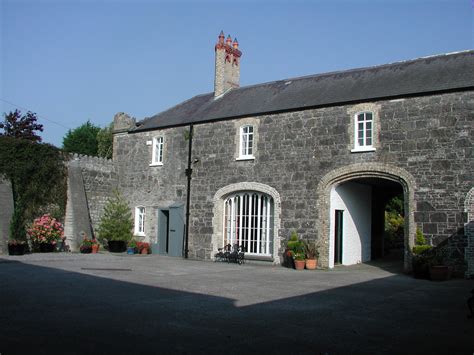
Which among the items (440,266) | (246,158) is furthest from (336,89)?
(440,266)

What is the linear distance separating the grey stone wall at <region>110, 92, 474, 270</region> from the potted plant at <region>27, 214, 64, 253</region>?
414 cm

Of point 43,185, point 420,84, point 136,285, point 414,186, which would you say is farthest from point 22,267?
point 420,84

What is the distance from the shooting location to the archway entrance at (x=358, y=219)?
1775 cm

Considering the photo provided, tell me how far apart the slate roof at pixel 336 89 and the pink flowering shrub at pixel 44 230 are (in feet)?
19.7

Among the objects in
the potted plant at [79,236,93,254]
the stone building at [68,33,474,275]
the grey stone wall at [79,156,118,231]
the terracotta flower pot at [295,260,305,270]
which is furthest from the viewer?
the grey stone wall at [79,156,118,231]

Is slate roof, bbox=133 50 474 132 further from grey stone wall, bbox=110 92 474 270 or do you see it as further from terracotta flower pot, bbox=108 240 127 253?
terracotta flower pot, bbox=108 240 127 253

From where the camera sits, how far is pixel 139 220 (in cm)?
2258

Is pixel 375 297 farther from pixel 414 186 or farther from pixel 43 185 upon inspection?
pixel 43 185

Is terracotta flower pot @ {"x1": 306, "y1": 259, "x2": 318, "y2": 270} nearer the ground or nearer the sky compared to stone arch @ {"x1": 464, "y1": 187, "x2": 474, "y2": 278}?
nearer the ground

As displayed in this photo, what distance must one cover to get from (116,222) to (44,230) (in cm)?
345

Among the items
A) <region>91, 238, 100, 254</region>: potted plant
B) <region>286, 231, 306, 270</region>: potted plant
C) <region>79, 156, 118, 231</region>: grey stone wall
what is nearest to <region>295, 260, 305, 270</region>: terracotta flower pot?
<region>286, 231, 306, 270</region>: potted plant

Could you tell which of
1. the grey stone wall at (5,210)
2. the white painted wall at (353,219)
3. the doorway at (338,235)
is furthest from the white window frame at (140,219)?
the white painted wall at (353,219)

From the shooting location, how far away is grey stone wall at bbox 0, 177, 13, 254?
18359mm

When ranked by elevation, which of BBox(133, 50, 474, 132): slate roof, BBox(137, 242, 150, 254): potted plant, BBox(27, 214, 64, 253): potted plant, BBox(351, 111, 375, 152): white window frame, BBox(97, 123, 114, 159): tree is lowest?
BBox(137, 242, 150, 254): potted plant
